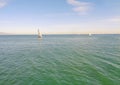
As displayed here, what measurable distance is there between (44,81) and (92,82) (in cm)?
527

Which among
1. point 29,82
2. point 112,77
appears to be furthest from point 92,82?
point 29,82

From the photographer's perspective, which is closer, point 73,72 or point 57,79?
point 57,79

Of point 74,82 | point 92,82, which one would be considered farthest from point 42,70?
point 92,82

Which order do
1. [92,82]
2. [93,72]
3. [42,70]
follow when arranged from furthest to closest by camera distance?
[42,70]
[93,72]
[92,82]

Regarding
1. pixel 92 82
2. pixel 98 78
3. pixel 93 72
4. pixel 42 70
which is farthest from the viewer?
pixel 42 70

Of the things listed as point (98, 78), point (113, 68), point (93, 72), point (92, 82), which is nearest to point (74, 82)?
point (92, 82)

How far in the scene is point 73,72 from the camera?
18.8 metres

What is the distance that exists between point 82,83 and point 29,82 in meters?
5.78

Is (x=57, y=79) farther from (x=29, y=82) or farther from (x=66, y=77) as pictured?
(x=29, y=82)

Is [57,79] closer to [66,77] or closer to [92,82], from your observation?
[66,77]

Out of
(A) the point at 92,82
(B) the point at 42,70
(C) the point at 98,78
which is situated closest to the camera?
(A) the point at 92,82

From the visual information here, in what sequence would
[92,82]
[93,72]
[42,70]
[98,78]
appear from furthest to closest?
[42,70], [93,72], [98,78], [92,82]

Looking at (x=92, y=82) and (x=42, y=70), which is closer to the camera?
(x=92, y=82)

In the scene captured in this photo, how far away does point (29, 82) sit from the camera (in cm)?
1547
